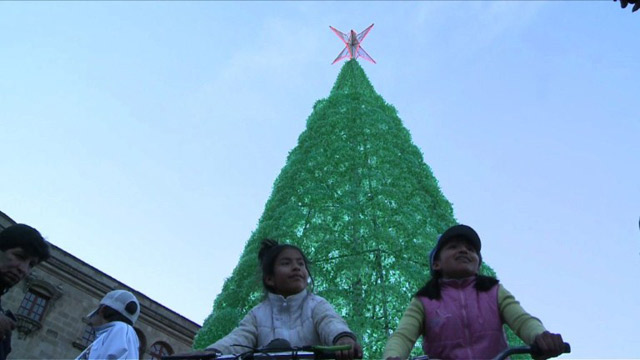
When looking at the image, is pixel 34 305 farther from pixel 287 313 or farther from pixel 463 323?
pixel 463 323

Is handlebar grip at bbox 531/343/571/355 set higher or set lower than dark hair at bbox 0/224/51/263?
lower

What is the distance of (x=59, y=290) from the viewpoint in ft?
65.9

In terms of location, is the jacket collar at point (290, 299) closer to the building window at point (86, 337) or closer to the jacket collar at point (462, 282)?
the jacket collar at point (462, 282)

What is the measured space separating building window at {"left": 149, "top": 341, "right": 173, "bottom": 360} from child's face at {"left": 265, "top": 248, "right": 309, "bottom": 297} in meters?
19.3

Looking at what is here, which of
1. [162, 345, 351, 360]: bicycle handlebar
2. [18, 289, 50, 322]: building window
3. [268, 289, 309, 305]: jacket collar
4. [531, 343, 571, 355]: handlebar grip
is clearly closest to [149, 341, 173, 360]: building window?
[18, 289, 50, 322]: building window

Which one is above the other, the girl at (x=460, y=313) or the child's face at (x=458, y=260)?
the child's face at (x=458, y=260)

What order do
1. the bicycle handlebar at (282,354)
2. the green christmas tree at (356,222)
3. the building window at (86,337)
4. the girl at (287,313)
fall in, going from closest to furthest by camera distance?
the bicycle handlebar at (282,354) < the girl at (287,313) < the green christmas tree at (356,222) < the building window at (86,337)

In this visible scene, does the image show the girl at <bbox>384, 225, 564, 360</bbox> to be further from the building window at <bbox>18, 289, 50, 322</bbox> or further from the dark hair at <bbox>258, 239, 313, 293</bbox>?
the building window at <bbox>18, 289, 50, 322</bbox>

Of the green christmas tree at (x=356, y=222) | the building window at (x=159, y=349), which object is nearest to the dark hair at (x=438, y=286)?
the green christmas tree at (x=356, y=222)

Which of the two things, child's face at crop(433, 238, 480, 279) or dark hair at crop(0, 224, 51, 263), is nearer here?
child's face at crop(433, 238, 480, 279)

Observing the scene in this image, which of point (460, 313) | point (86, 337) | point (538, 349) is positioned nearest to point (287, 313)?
point (460, 313)

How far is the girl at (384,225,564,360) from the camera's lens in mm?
3297

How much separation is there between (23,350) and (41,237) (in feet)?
54.8

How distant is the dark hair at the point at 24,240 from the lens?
4.19m
